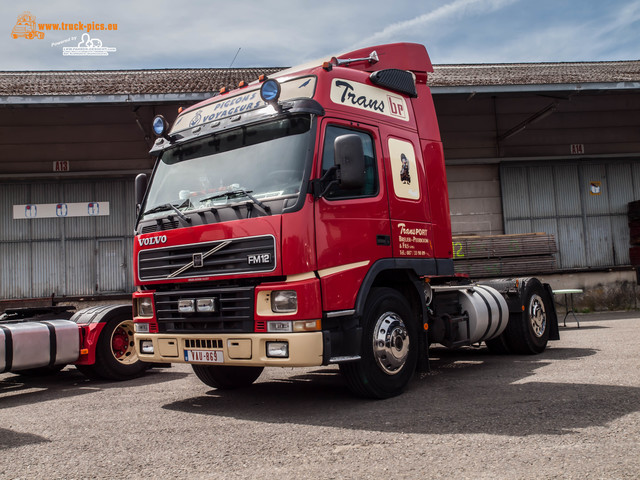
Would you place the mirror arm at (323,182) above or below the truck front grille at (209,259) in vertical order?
above

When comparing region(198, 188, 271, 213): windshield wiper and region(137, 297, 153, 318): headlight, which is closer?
region(198, 188, 271, 213): windshield wiper

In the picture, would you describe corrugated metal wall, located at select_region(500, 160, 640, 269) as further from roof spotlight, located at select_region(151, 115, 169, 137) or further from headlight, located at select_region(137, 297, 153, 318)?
headlight, located at select_region(137, 297, 153, 318)

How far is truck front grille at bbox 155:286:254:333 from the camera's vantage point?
5.32 m

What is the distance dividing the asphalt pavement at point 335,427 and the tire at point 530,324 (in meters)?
Result: 1.05

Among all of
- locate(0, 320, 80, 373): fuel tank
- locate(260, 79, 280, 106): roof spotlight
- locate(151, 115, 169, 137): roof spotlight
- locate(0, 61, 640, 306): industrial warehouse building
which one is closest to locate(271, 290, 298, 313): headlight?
locate(260, 79, 280, 106): roof spotlight

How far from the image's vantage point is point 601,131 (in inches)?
755

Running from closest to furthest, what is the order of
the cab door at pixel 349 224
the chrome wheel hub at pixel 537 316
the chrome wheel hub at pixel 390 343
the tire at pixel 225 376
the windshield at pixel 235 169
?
the cab door at pixel 349 224, the windshield at pixel 235 169, the chrome wheel hub at pixel 390 343, the tire at pixel 225 376, the chrome wheel hub at pixel 537 316

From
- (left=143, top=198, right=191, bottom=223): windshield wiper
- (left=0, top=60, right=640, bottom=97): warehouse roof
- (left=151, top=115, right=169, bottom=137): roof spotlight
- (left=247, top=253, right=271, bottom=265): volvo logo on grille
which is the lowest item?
(left=247, top=253, right=271, bottom=265): volvo logo on grille

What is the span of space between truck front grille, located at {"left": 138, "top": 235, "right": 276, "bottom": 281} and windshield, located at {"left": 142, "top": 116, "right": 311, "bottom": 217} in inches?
14.5

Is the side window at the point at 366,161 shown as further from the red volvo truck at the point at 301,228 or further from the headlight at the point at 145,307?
the headlight at the point at 145,307

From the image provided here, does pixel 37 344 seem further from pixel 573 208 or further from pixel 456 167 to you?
pixel 573 208

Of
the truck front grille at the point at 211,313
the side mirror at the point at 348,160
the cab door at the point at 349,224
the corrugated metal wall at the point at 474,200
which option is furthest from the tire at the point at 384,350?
the corrugated metal wall at the point at 474,200

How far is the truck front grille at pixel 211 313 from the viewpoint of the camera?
532 cm

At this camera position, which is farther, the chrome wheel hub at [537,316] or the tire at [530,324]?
the chrome wheel hub at [537,316]
